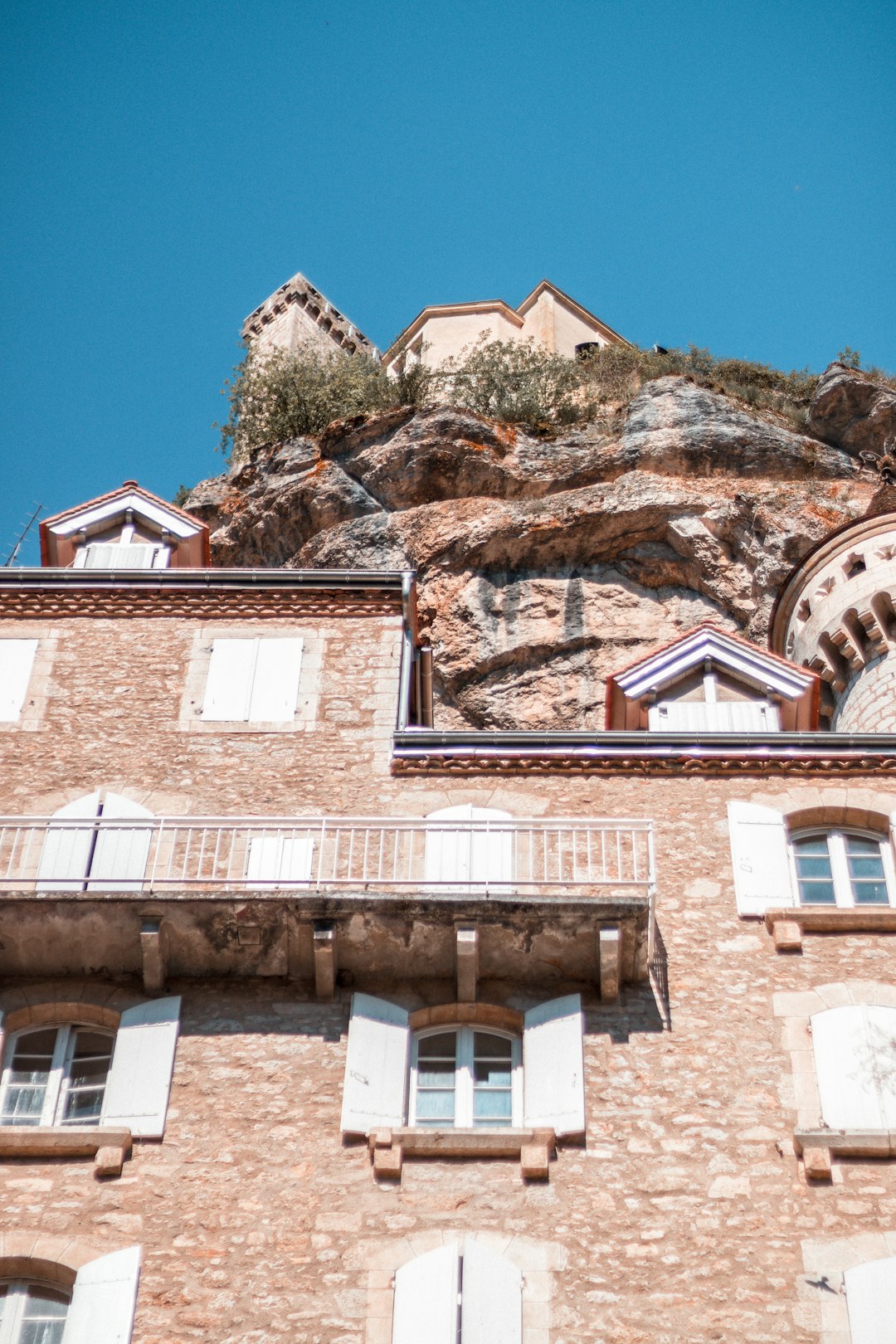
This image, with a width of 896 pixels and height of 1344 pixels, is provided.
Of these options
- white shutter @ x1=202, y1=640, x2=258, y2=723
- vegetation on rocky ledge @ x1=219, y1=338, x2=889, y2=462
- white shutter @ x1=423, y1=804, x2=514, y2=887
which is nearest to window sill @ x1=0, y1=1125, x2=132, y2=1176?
white shutter @ x1=423, y1=804, x2=514, y2=887

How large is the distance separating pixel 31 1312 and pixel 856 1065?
675cm

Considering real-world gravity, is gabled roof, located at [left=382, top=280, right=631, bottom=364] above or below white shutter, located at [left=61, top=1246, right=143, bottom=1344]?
above

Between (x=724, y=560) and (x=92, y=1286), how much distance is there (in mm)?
18976

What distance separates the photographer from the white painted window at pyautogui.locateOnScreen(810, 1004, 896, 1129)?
13.1m

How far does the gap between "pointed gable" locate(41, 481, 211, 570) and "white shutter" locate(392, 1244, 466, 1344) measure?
12.1 metres

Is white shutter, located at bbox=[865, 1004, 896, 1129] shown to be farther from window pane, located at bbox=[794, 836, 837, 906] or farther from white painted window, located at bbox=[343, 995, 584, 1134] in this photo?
white painted window, located at bbox=[343, 995, 584, 1134]

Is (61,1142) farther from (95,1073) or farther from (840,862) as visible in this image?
(840,862)

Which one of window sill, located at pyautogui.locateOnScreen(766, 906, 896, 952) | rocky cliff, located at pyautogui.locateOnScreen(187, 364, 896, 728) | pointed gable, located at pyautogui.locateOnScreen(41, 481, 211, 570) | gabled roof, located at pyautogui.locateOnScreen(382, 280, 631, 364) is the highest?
gabled roof, located at pyautogui.locateOnScreen(382, 280, 631, 364)

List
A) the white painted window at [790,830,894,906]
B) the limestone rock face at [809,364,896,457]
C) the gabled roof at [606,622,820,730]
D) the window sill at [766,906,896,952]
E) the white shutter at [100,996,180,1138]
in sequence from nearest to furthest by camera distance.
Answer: the white shutter at [100,996,180,1138] → the window sill at [766,906,896,952] → the white painted window at [790,830,894,906] → the gabled roof at [606,622,820,730] → the limestone rock face at [809,364,896,457]

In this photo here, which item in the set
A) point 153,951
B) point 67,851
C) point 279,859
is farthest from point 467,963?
point 67,851

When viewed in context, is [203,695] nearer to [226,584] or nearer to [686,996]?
[226,584]

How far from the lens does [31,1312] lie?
38.8 feet

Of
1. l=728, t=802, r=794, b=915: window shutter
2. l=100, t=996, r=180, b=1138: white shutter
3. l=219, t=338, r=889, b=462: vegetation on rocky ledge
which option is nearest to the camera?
l=100, t=996, r=180, b=1138: white shutter

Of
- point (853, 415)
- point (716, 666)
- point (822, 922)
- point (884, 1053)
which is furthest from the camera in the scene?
point (853, 415)
